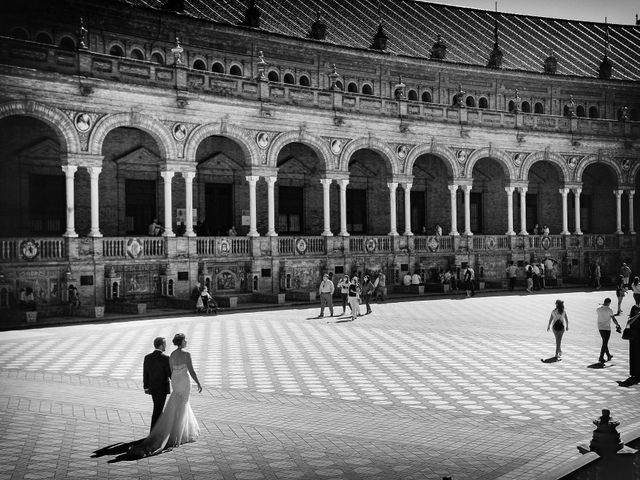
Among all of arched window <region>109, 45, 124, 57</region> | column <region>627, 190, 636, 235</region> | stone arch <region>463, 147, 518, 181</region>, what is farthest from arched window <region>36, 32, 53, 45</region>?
column <region>627, 190, 636, 235</region>

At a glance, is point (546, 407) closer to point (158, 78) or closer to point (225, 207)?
point (158, 78)

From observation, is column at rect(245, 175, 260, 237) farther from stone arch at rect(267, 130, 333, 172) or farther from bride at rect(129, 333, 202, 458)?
bride at rect(129, 333, 202, 458)

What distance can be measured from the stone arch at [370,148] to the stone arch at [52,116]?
1340cm

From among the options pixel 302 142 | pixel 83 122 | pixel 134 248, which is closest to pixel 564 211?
pixel 302 142

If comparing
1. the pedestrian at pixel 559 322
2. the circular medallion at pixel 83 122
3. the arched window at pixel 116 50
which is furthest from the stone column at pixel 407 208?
the pedestrian at pixel 559 322

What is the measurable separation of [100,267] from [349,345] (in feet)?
40.1

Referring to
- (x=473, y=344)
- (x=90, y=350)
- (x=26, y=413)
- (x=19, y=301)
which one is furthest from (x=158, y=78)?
(x=26, y=413)

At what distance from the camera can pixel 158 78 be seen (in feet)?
102

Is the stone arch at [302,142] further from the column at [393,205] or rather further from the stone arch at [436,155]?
the stone arch at [436,155]

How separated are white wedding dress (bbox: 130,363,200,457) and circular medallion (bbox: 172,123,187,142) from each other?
852 inches

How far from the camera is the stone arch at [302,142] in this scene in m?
34.8

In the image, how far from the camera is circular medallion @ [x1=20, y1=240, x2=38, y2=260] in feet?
87.9

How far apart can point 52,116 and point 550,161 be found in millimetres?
28820

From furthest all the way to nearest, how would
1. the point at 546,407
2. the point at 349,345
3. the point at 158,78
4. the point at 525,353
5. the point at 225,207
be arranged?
the point at 225,207
the point at 158,78
the point at 349,345
the point at 525,353
the point at 546,407
